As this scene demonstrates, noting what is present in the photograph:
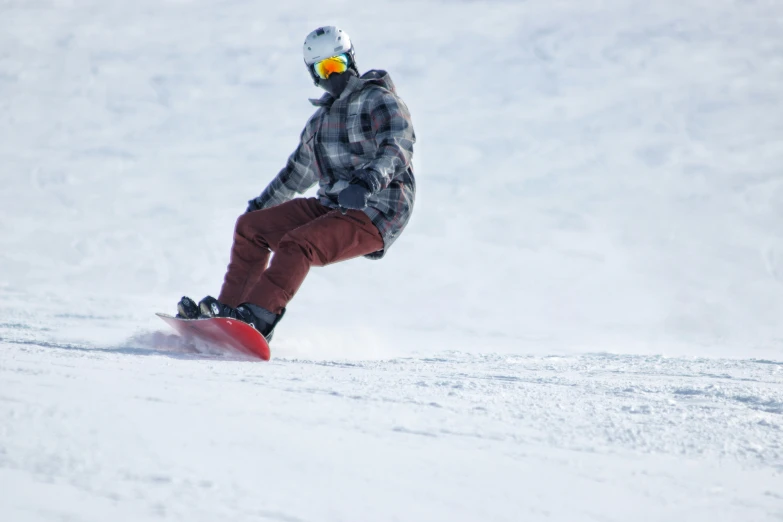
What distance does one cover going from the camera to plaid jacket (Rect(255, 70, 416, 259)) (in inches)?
127

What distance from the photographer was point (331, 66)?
346 centimetres

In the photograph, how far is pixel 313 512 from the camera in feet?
3.19

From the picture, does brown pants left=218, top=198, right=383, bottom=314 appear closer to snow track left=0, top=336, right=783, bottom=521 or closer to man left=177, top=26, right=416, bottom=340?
man left=177, top=26, right=416, bottom=340

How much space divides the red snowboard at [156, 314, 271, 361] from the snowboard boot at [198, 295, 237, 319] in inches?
4.1

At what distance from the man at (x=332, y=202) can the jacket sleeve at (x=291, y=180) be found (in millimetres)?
75

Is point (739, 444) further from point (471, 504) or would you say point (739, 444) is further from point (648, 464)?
point (471, 504)

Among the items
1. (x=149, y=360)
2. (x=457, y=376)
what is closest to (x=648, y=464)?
(x=457, y=376)

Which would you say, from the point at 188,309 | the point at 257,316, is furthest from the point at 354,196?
the point at 188,309

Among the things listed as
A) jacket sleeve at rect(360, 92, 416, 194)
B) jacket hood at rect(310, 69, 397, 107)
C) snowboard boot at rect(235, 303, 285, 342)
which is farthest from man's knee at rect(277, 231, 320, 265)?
jacket hood at rect(310, 69, 397, 107)

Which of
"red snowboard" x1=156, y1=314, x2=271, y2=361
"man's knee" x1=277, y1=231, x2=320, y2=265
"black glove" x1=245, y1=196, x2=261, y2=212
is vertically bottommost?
"red snowboard" x1=156, y1=314, x2=271, y2=361

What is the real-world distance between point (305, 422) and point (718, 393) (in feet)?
4.89

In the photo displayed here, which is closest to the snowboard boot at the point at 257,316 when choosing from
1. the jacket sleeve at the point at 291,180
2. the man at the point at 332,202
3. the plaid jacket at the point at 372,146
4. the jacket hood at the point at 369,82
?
the man at the point at 332,202

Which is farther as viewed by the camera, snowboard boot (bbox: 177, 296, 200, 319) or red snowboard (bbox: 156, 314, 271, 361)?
snowboard boot (bbox: 177, 296, 200, 319)

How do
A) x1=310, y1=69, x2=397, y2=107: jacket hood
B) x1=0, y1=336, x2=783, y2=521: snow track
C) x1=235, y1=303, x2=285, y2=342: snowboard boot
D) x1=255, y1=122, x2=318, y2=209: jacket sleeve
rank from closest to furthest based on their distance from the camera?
x1=0, y1=336, x2=783, y2=521: snow track, x1=235, y1=303, x2=285, y2=342: snowboard boot, x1=310, y1=69, x2=397, y2=107: jacket hood, x1=255, y1=122, x2=318, y2=209: jacket sleeve
